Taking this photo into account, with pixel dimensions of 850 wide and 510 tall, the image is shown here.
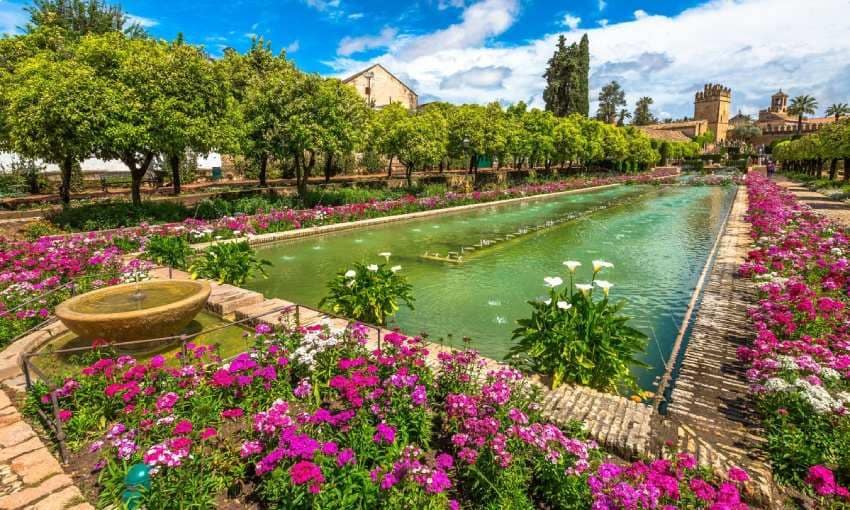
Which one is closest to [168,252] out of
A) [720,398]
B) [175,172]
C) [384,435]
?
[384,435]

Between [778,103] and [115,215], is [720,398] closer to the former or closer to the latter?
[115,215]

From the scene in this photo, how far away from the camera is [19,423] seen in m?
4.28

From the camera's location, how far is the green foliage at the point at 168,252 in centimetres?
1056

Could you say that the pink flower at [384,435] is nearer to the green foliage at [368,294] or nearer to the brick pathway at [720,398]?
the brick pathway at [720,398]

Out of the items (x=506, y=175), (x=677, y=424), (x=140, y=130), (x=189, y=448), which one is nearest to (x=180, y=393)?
(x=189, y=448)

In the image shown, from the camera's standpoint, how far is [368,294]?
7375 mm

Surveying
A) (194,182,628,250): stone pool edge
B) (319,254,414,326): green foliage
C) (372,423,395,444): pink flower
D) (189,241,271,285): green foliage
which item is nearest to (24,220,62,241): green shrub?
(194,182,628,250): stone pool edge

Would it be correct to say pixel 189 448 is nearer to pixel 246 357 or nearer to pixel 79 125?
pixel 246 357

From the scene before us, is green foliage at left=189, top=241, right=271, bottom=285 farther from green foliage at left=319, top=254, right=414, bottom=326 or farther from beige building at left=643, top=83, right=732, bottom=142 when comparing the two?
beige building at left=643, top=83, right=732, bottom=142

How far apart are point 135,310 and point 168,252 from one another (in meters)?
5.18

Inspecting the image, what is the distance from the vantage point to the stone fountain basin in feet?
18.0

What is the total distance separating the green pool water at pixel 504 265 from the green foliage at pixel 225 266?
460mm

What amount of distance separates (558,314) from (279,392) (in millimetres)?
3464

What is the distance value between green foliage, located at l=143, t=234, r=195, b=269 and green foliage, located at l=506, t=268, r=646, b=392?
8.61m
